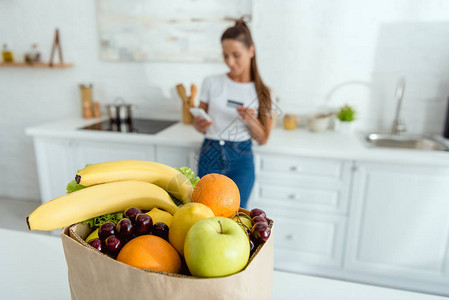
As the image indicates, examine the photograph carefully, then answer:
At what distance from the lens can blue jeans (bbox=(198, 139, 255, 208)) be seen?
1.79m

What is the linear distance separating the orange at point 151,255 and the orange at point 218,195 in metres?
0.11

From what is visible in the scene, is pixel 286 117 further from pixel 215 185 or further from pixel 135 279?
pixel 135 279

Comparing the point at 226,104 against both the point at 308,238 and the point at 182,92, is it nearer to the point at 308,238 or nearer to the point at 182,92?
the point at 182,92

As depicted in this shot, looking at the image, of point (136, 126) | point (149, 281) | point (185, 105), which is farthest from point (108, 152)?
point (149, 281)

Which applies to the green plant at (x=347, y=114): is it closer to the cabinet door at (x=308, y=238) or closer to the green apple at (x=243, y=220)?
the cabinet door at (x=308, y=238)

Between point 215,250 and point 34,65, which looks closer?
point 215,250

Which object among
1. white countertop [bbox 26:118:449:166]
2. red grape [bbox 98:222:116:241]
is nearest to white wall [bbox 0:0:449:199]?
white countertop [bbox 26:118:449:166]

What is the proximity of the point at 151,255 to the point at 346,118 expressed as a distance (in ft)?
6.82

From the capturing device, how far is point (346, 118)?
2277 millimetres

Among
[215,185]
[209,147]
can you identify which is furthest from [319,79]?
[215,185]

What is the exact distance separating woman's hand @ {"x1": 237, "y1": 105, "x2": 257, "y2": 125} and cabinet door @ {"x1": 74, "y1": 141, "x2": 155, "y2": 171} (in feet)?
2.37

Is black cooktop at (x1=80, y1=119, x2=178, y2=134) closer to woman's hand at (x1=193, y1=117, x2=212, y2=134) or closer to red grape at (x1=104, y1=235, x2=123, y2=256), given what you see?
woman's hand at (x1=193, y1=117, x2=212, y2=134)

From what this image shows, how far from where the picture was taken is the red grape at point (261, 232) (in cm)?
48

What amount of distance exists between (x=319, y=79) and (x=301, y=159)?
Answer: 29.6 inches
